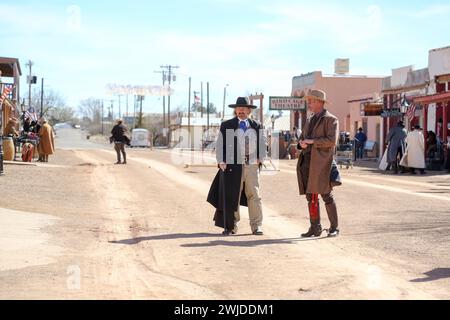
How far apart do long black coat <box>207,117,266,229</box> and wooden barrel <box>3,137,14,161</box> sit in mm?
17186

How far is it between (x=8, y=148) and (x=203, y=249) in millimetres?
18896

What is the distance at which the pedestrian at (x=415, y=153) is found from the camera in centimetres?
2669

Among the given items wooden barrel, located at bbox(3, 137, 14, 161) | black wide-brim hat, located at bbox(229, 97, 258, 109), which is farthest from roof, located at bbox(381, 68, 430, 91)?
black wide-brim hat, located at bbox(229, 97, 258, 109)

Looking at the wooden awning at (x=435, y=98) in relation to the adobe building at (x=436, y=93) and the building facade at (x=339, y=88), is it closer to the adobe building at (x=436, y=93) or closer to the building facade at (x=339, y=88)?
the adobe building at (x=436, y=93)

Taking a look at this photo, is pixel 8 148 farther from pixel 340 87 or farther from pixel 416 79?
pixel 340 87

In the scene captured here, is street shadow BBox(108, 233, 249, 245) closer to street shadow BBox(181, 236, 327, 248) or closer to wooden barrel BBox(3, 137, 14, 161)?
street shadow BBox(181, 236, 327, 248)

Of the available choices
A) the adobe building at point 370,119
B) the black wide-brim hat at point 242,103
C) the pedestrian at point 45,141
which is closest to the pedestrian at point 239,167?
the black wide-brim hat at point 242,103

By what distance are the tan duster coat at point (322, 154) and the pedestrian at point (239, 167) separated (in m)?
0.85

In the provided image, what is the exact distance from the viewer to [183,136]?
3317 inches

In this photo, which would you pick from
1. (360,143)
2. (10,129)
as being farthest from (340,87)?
(10,129)

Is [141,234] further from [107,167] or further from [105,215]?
[107,167]

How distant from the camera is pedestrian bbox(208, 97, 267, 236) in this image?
1106cm

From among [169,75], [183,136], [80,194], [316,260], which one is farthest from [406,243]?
[169,75]

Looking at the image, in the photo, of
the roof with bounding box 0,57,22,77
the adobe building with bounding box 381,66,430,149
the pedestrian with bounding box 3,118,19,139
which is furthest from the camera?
the roof with bounding box 0,57,22,77
